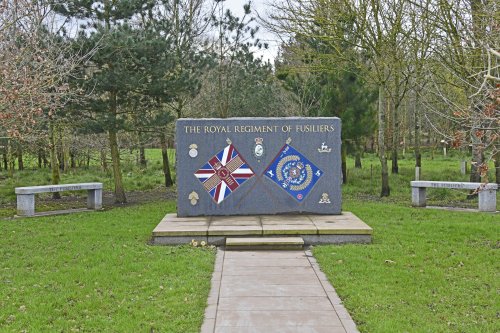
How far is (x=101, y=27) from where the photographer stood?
1327cm

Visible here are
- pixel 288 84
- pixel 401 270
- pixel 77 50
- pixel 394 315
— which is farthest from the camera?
pixel 288 84

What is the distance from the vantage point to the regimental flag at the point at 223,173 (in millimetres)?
10539

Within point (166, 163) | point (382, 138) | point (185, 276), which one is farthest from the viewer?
point (166, 163)

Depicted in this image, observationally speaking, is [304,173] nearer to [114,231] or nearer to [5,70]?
[114,231]

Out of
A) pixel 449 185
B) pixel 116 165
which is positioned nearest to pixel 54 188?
pixel 116 165

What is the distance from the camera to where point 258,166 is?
34.6 feet

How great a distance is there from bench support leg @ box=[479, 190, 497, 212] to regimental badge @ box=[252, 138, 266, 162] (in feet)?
18.6

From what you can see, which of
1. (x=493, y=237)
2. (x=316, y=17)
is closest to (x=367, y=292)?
(x=493, y=237)

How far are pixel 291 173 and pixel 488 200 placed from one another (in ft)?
17.2

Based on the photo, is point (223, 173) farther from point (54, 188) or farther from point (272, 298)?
point (54, 188)

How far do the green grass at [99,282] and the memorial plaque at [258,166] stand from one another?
150 cm

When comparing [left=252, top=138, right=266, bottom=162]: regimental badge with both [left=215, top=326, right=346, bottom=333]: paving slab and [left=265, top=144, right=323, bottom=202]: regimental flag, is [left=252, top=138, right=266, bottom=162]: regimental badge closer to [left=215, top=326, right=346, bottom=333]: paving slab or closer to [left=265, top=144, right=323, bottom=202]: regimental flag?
[left=265, top=144, right=323, bottom=202]: regimental flag

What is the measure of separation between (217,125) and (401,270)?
5.11m

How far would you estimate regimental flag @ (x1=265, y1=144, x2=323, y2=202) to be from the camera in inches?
416
